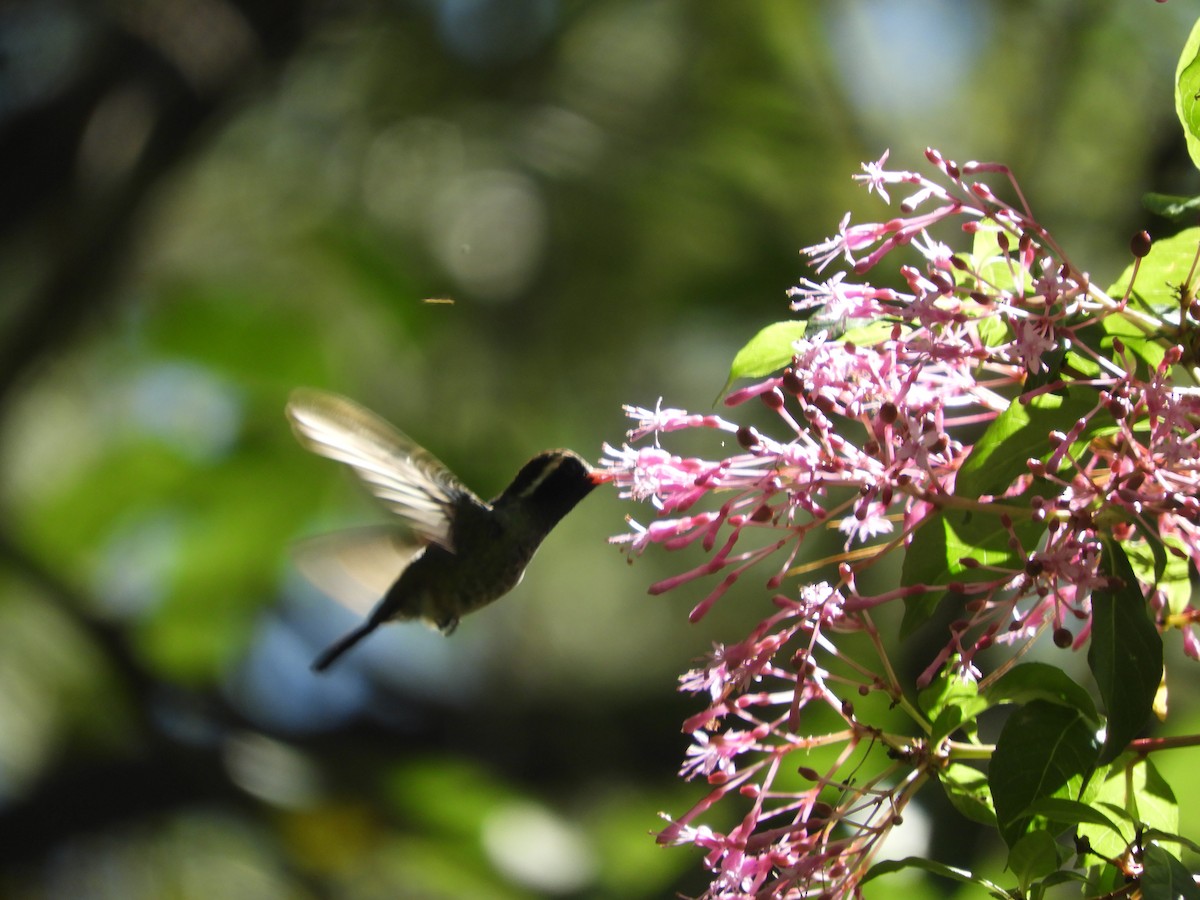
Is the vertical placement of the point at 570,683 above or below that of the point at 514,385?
below

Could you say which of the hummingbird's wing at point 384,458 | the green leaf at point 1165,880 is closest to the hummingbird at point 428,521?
the hummingbird's wing at point 384,458

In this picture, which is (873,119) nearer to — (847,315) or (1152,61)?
(1152,61)

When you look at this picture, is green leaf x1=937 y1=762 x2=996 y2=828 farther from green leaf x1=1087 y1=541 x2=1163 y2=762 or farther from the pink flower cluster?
green leaf x1=1087 y1=541 x2=1163 y2=762

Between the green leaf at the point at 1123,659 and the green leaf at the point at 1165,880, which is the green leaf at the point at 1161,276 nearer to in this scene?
the green leaf at the point at 1123,659

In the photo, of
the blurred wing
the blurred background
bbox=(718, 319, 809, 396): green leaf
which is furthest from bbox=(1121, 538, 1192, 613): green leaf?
the blurred background

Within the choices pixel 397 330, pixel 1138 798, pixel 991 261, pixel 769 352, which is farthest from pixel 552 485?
pixel 397 330

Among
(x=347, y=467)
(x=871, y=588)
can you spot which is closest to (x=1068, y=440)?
(x=347, y=467)
